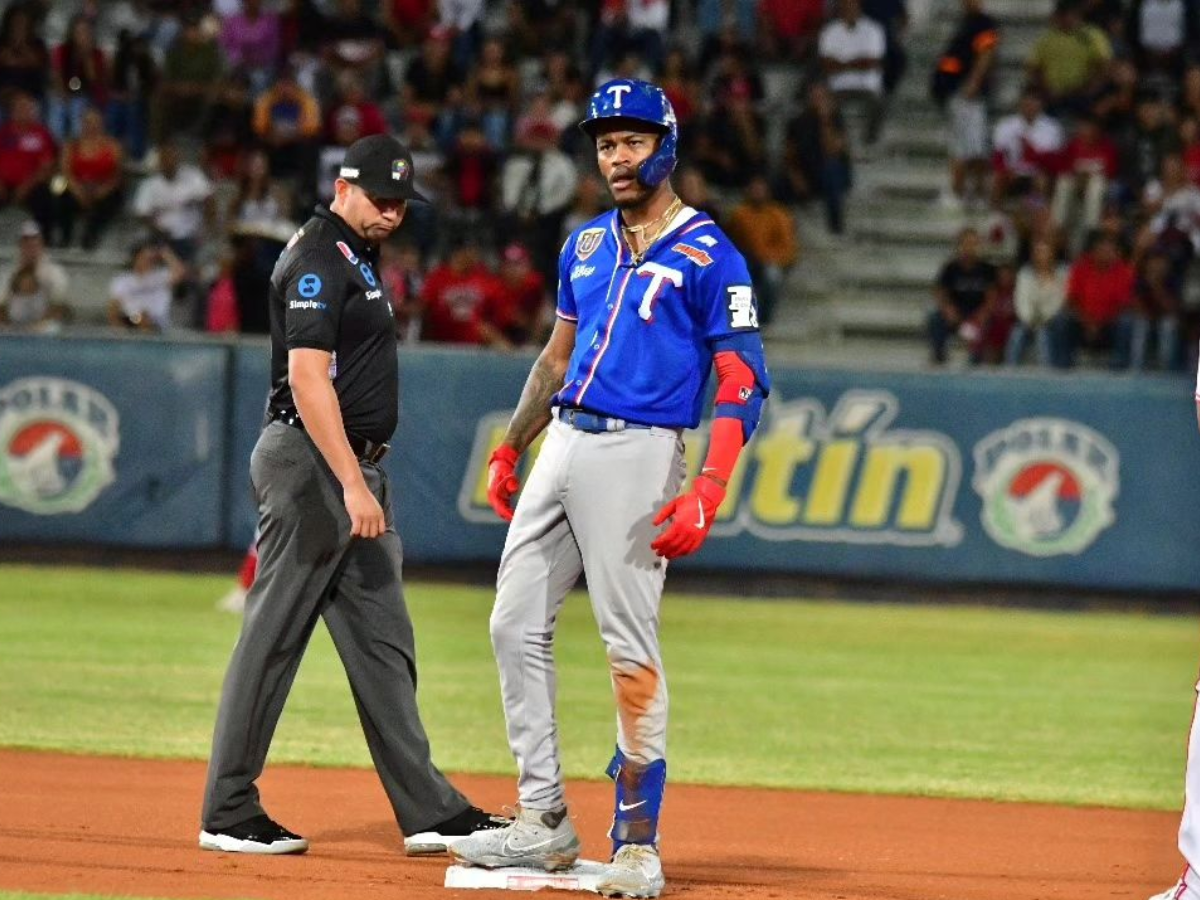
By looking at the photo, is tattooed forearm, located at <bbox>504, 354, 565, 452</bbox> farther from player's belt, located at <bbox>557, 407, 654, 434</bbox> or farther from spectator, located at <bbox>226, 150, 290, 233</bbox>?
spectator, located at <bbox>226, 150, 290, 233</bbox>

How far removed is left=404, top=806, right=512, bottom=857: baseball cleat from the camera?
7.14m

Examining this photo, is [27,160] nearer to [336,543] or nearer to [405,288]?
[405,288]

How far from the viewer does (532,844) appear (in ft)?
21.7

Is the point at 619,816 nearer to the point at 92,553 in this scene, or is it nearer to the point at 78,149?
the point at 92,553

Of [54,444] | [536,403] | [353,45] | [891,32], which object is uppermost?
[891,32]

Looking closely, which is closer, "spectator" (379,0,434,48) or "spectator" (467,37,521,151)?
"spectator" (467,37,521,151)

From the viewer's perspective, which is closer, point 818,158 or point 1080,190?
point 1080,190

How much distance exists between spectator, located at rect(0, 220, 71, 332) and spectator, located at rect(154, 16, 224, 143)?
3.59m

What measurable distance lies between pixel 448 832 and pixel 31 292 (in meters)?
14.3

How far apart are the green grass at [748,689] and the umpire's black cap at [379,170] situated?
3.21m

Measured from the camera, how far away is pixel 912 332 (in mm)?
22281

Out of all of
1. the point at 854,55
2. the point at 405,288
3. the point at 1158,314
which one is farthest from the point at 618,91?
the point at 854,55

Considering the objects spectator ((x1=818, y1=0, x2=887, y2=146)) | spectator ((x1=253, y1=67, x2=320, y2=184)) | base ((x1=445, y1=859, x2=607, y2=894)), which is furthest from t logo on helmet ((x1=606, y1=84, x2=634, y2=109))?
spectator ((x1=818, y1=0, x2=887, y2=146))

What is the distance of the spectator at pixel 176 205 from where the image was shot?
22.0 m
